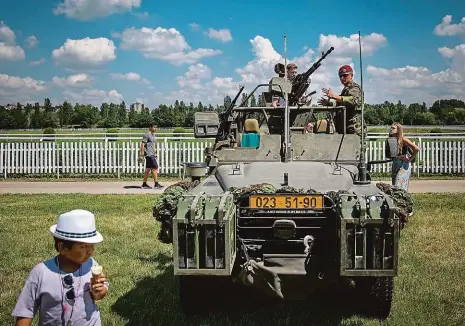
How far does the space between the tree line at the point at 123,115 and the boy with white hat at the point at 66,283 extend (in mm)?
63092

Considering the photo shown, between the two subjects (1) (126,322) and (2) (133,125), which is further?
(2) (133,125)

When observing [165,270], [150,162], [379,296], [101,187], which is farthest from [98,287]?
[101,187]

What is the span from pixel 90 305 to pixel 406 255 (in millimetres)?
6212

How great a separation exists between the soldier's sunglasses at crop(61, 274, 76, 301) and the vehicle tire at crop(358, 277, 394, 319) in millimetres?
3084

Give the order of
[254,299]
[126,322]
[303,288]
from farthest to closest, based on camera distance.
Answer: [254,299] → [126,322] → [303,288]

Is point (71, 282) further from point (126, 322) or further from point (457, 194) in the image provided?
point (457, 194)

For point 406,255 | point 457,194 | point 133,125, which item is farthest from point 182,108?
point 406,255

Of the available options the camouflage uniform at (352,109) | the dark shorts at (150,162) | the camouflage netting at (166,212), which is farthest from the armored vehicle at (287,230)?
the dark shorts at (150,162)

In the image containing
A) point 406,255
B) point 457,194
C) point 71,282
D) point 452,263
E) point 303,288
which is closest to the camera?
point 71,282

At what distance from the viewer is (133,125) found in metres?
84.8

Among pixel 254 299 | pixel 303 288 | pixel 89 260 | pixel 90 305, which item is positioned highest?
pixel 89 260

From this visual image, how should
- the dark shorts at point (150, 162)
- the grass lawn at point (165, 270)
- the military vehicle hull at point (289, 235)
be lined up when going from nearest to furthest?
the military vehicle hull at point (289, 235) < the grass lawn at point (165, 270) < the dark shorts at point (150, 162)

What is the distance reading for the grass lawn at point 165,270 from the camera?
5.94 meters

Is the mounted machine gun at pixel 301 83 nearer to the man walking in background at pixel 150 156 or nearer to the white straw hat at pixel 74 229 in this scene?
the white straw hat at pixel 74 229
